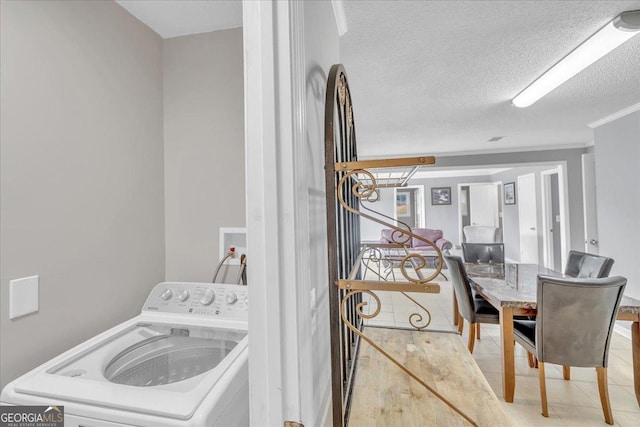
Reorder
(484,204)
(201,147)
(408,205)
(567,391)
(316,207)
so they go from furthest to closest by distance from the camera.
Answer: (408,205) < (484,204) < (567,391) < (201,147) < (316,207)

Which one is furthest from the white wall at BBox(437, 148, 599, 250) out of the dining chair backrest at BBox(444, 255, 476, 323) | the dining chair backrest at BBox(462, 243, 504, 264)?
the dining chair backrest at BBox(444, 255, 476, 323)

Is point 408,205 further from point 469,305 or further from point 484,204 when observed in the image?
point 469,305

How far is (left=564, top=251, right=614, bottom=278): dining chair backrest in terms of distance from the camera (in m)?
2.45

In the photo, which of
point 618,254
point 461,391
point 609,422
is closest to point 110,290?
point 461,391

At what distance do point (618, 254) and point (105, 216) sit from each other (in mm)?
4682

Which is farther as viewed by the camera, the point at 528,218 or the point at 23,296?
the point at 528,218

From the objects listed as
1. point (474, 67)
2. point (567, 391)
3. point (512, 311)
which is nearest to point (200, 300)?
point (512, 311)

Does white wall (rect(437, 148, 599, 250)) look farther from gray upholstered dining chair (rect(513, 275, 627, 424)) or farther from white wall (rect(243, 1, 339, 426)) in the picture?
white wall (rect(243, 1, 339, 426))

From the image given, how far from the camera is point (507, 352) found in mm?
2107

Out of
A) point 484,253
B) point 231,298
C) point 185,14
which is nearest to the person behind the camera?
point 231,298

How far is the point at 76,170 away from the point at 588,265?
12.4 ft

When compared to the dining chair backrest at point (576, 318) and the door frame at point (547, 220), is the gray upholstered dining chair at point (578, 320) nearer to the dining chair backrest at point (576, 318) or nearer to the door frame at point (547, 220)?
the dining chair backrest at point (576, 318)

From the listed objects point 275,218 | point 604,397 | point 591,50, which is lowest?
point 604,397

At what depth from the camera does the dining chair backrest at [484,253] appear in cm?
363
